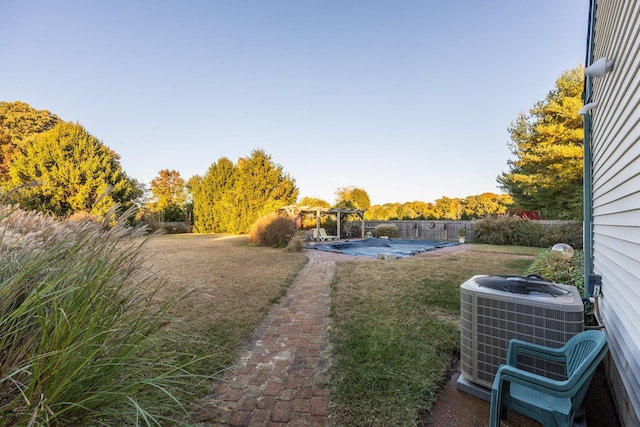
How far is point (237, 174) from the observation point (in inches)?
864

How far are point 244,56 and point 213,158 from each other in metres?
13.5

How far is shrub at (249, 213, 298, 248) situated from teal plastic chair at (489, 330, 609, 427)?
9.98 meters

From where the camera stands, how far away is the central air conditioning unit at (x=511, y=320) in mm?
1680

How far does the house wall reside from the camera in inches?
60.2

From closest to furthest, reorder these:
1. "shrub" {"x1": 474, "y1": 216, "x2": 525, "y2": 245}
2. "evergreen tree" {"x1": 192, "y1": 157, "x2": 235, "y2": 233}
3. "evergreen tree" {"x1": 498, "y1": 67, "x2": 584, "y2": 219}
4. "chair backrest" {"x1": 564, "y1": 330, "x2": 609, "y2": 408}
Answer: "chair backrest" {"x1": 564, "y1": 330, "x2": 609, "y2": 408}
"evergreen tree" {"x1": 498, "y1": 67, "x2": 584, "y2": 219}
"shrub" {"x1": 474, "y1": 216, "x2": 525, "y2": 245}
"evergreen tree" {"x1": 192, "y1": 157, "x2": 235, "y2": 233}

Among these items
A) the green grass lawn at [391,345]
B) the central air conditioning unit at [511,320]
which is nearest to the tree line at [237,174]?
the green grass lawn at [391,345]

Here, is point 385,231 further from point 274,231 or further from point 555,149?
point 555,149

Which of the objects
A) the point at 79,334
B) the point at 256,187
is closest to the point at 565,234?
the point at 79,334

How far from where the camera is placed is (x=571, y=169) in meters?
12.0

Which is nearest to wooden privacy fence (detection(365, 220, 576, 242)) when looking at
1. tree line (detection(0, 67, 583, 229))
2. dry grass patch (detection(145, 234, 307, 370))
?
tree line (detection(0, 67, 583, 229))

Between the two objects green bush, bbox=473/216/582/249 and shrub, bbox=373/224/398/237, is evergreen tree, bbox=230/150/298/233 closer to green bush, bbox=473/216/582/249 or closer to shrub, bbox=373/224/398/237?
shrub, bbox=373/224/398/237

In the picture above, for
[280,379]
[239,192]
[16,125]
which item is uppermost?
[16,125]

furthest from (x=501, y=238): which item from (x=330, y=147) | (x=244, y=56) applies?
(x=244, y=56)

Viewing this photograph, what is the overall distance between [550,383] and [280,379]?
1835mm
